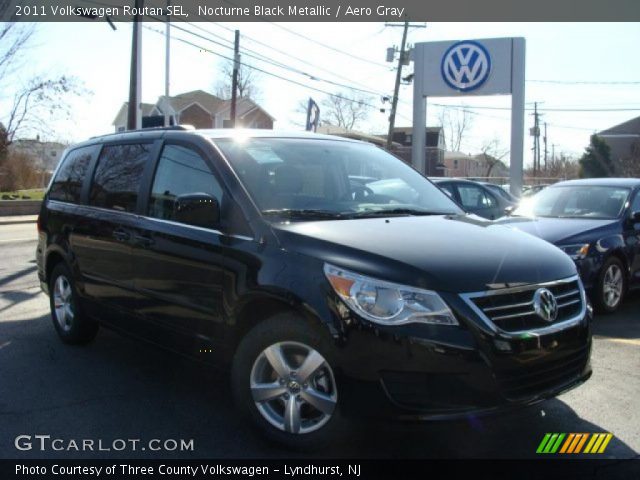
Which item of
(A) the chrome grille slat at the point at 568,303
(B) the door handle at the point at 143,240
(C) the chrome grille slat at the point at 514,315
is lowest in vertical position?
(C) the chrome grille slat at the point at 514,315

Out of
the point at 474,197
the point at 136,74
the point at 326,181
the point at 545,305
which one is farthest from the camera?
the point at 136,74

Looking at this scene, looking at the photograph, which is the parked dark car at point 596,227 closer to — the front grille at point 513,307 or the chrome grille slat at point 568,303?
the chrome grille slat at point 568,303

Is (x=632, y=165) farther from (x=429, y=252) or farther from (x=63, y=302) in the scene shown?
(x=429, y=252)

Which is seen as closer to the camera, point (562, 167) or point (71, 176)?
point (71, 176)

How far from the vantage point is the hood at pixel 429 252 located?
3.05 m

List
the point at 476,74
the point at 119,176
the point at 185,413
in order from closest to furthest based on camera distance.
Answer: the point at 185,413 → the point at 119,176 → the point at 476,74

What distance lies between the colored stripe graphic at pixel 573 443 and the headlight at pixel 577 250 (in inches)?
130

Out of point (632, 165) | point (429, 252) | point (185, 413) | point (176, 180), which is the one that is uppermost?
point (632, 165)

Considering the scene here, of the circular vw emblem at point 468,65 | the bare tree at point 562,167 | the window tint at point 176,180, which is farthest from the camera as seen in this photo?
the bare tree at point 562,167

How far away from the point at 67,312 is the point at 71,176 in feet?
4.16

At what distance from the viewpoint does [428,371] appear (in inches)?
113

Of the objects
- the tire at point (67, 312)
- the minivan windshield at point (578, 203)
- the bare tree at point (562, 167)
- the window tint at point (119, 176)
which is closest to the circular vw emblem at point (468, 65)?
the minivan windshield at point (578, 203)

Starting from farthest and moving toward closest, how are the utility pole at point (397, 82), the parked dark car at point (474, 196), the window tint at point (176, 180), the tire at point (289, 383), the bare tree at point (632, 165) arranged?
the bare tree at point (632, 165) → the utility pole at point (397, 82) → the parked dark car at point (474, 196) → the window tint at point (176, 180) → the tire at point (289, 383)

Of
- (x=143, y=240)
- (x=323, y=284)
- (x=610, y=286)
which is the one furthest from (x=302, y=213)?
(x=610, y=286)
